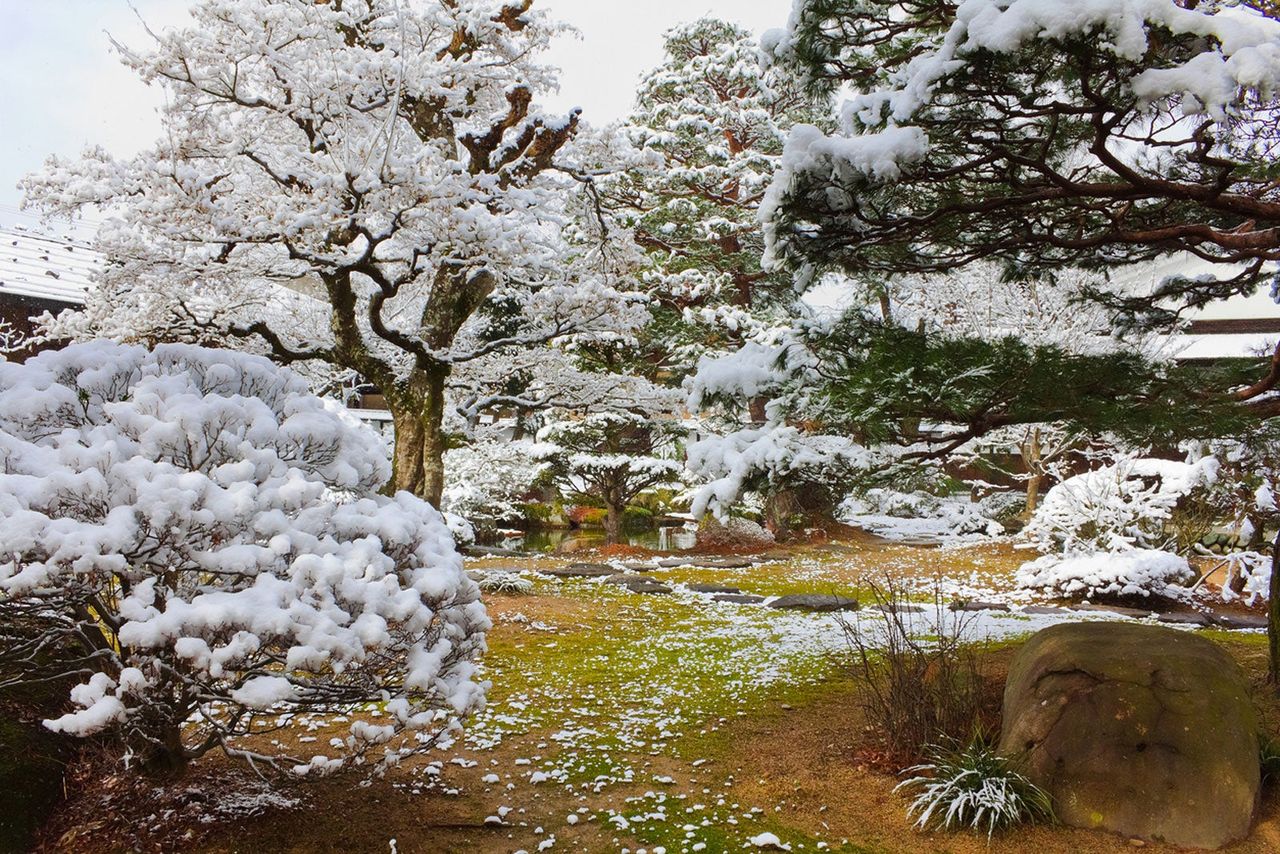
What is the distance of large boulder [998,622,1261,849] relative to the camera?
305 centimetres

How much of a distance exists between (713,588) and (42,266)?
15532 mm

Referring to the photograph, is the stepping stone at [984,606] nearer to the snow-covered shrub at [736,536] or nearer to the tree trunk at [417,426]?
the tree trunk at [417,426]

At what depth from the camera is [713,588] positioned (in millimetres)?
9367

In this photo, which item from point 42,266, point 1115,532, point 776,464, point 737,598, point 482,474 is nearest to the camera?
point 776,464

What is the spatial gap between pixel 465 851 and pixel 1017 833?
219 centimetres

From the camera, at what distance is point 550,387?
9633mm

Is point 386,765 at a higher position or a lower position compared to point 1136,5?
lower

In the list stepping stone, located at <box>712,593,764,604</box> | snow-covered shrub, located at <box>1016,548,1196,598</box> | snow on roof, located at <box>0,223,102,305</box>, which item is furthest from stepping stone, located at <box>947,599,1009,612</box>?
snow on roof, located at <box>0,223,102,305</box>

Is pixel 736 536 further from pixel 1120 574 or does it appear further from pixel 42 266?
pixel 42 266

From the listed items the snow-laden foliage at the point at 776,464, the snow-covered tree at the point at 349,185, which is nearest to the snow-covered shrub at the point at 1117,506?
the snow-covered tree at the point at 349,185

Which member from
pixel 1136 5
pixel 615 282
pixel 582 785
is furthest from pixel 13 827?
pixel 615 282

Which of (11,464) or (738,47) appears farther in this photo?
(738,47)

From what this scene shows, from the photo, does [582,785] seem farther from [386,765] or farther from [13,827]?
[13,827]

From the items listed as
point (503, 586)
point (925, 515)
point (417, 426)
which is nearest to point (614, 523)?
point (503, 586)
